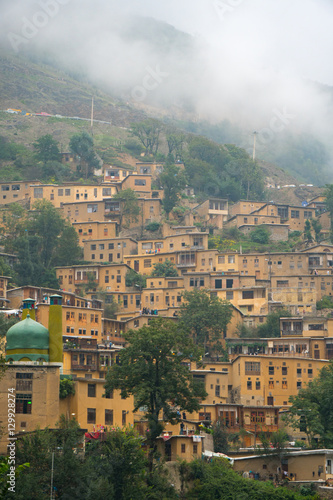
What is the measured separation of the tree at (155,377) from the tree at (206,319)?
1997 centimetres

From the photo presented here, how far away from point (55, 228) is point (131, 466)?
167ft

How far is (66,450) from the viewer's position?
48500 millimetres

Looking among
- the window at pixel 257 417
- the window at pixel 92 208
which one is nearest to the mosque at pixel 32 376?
the window at pixel 257 417

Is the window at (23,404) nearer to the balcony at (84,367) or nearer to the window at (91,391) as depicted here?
the window at (91,391)

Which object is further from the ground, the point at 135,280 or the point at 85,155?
the point at 85,155

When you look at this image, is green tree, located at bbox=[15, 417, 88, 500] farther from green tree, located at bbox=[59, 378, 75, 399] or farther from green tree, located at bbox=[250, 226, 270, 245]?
green tree, located at bbox=[250, 226, 270, 245]

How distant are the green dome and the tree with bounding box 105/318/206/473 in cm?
619

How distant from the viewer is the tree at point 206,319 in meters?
81.2

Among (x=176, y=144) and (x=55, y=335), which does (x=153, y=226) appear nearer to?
(x=176, y=144)

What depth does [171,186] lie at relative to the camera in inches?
4466

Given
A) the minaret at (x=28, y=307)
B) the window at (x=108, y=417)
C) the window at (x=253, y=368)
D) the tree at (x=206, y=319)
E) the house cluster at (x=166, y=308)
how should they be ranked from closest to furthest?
the house cluster at (x=166, y=308)
the minaret at (x=28, y=307)
the window at (x=108, y=417)
the window at (x=253, y=368)
the tree at (x=206, y=319)

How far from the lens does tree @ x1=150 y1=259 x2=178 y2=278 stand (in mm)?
95125

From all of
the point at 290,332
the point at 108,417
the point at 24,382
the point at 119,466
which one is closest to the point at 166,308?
the point at 290,332

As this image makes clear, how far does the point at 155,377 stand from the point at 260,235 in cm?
5095
